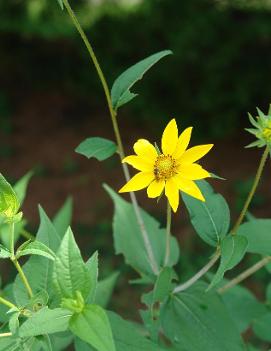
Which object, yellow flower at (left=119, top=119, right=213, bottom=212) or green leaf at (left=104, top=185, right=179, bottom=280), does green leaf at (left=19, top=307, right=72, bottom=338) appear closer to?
yellow flower at (left=119, top=119, right=213, bottom=212)

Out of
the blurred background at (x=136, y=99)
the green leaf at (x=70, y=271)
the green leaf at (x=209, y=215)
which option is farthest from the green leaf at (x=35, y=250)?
the blurred background at (x=136, y=99)

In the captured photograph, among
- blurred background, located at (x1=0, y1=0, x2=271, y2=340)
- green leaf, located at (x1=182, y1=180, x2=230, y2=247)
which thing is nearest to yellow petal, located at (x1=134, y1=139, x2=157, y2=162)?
green leaf, located at (x1=182, y1=180, x2=230, y2=247)

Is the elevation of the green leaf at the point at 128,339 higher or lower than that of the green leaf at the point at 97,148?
lower

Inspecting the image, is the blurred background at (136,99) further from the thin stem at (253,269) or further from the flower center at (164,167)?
the flower center at (164,167)

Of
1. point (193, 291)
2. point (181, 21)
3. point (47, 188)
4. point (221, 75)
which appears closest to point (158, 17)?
point (181, 21)

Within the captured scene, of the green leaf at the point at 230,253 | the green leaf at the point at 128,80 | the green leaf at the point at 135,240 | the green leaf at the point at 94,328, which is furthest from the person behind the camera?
the green leaf at the point at 135,240

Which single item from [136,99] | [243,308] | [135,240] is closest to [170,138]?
[135,240]

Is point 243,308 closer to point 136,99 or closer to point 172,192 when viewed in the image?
point 172,192
